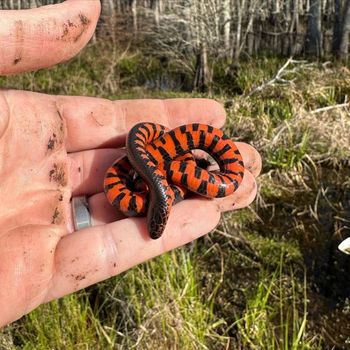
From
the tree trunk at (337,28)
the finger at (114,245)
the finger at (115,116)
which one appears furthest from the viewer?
the tree trunk at (337,28)

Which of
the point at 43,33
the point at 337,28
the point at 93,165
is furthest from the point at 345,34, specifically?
the point at 43,33

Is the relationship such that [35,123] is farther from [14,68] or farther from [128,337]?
[128,337]

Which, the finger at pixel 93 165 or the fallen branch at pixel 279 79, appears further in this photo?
the fallen branch at pixel 279 79

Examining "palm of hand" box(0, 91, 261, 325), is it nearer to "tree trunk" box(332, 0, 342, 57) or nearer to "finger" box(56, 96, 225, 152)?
"finger" box(56, 96, 225, 152)

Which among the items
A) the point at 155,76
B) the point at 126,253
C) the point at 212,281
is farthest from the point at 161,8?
the point at 126,253

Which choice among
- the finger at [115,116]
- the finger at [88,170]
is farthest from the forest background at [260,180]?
the finger at [115,116]

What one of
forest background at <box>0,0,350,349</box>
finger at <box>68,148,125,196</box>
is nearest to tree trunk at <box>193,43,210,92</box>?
forest background at <box>0,0,350,349</box>

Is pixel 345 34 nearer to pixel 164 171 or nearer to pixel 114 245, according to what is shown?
pixel 164 171

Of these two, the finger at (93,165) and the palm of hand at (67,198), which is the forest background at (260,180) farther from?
the finger at (93,165)

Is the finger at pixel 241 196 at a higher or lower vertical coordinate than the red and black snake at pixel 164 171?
lower
